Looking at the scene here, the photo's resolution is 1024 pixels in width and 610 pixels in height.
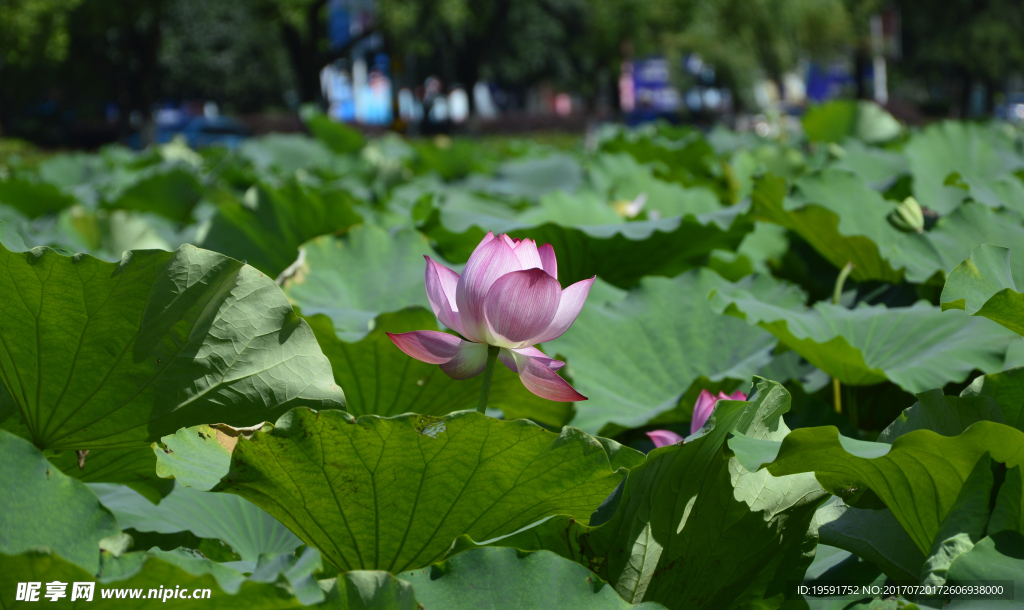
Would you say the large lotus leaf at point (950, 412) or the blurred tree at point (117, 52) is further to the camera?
the blurred tree at point (117, 52)

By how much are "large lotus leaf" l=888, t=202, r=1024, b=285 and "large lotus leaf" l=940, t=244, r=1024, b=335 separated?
414mm

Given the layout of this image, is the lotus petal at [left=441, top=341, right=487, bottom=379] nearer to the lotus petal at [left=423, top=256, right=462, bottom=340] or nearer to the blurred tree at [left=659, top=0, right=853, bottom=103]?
the lotus petal at [left=423, top=256, right=462, bottom=340]

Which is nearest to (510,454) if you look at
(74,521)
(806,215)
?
(74,521)

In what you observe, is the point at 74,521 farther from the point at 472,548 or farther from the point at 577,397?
the point at 577,397

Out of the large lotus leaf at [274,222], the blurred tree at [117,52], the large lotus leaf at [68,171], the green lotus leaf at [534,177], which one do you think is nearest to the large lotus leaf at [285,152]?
the large lotus leaf at [68,171]

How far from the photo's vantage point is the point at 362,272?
1548mm

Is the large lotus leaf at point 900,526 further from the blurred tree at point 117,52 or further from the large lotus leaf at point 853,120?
the blurred tree at point 117,52

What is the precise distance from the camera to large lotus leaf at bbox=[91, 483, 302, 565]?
0.94m

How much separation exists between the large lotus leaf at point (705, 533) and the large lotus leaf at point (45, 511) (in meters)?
0.32

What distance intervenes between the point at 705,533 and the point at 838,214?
2.99 feet

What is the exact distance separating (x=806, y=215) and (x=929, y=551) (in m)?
0.84

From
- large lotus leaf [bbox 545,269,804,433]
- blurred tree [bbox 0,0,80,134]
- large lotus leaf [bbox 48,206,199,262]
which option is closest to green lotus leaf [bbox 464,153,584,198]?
large lotus leaf [bbox 48,206,199,262]

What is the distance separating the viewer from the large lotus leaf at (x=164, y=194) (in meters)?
2.79

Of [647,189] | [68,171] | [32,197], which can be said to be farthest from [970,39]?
[32,197]
